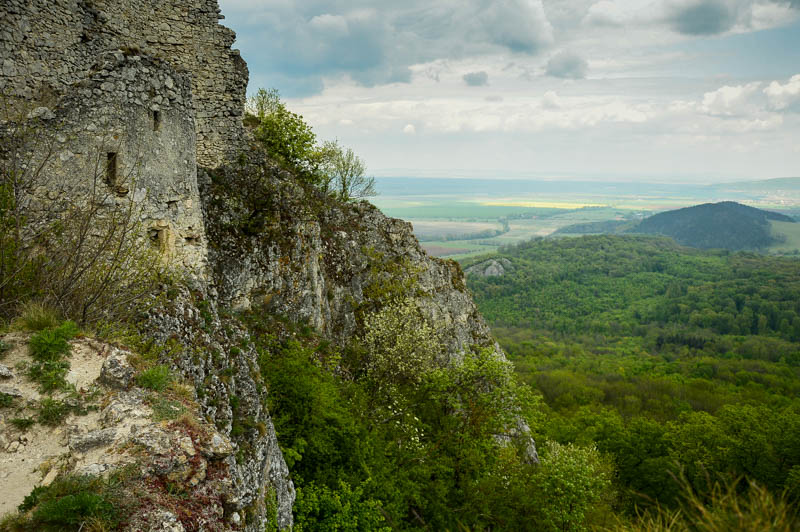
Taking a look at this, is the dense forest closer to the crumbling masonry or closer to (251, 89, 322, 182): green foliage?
the crumbling masonry

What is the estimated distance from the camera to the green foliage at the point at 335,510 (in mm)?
13000

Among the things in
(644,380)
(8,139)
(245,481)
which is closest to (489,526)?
(245,481)

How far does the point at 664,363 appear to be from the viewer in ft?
297

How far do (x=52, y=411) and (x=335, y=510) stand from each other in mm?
9374

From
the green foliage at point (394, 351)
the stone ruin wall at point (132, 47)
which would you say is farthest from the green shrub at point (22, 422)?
the green foliage at point (394, 351)

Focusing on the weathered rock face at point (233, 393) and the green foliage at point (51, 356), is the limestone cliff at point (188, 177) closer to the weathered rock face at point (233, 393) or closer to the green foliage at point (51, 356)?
the weathered rock face at point (233, 393)

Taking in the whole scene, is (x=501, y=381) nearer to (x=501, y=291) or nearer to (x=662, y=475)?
(x=662, y=475)

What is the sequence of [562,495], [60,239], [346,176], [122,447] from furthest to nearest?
[346,176] < [562,495] < [60,239] < [122,447]

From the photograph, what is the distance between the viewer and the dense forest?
1344 inches

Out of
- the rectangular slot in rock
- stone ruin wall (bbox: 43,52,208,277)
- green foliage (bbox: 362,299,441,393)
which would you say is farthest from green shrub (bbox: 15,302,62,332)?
green foliage (bbox: 362,299,441,393)

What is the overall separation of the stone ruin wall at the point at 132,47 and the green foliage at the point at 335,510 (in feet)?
41.7

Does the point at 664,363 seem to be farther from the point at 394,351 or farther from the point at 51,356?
the point at 51,356

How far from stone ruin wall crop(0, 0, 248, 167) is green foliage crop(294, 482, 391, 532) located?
12.7 meters

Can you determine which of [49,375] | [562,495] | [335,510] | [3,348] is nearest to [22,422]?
[49,375]
